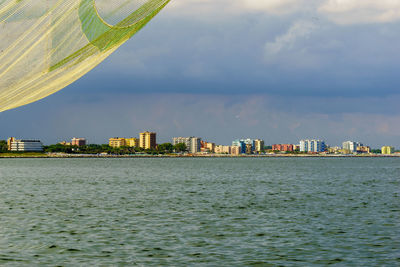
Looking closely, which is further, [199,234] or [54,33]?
[199,234]

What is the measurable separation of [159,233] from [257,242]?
4.52 m

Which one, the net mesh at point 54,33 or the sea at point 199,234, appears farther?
the sea at point 199,234

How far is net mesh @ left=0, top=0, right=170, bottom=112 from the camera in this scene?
466 cm

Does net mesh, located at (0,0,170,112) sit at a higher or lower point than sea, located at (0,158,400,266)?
higher

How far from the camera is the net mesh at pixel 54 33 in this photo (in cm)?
466

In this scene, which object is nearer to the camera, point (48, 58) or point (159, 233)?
point (48, 58)

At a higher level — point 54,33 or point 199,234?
point 54,33

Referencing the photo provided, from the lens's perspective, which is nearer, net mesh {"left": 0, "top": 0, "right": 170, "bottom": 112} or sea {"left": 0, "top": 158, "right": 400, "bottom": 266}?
net mesh {"left": 0, "top": 0, "right": 170, "bottom": 112}

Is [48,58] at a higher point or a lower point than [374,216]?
higher

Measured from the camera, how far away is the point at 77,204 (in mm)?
37250

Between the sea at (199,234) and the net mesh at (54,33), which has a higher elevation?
the net mesh at (54,33)

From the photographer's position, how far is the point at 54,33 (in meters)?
4.84

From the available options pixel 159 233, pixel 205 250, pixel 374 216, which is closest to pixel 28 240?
pixel 159 233

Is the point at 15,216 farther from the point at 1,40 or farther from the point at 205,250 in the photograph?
the point at 1,40
